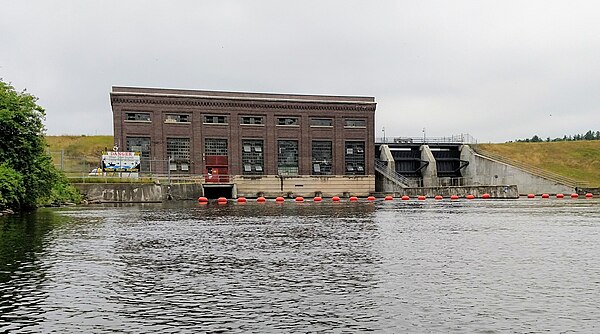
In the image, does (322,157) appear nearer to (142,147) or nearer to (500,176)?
(500,176)

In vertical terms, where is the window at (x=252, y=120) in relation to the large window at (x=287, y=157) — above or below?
above

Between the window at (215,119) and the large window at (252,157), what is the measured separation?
4.23m

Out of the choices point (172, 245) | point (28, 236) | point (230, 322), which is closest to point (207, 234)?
point (172, 245)

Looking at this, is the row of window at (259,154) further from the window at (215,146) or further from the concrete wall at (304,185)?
the concrete wall at (304,185)

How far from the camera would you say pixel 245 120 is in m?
89.7

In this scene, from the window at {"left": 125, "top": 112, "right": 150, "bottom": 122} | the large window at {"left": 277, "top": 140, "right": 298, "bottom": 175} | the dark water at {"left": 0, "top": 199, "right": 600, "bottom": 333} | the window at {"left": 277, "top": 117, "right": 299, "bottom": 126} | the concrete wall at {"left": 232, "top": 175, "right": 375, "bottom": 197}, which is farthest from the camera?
the window at {"left": 277, "top": 117, "right": 299, "bottom": 126}

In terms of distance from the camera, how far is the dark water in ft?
35.4

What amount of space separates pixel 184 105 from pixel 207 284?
74158mm

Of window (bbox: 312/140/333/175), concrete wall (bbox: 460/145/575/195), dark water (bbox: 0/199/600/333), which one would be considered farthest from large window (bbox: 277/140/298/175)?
dark water (bbox: 0/199/600/333)

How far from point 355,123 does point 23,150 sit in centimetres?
5814

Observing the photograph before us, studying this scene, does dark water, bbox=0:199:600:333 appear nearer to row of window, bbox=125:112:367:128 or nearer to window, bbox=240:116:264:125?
row of window, bbox=125:112:367:128

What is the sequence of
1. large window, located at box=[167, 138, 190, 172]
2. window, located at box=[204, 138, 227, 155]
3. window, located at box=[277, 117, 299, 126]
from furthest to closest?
window, located at box=[277, 117, 299, 126]
window, located at box=[204, 138, 227, 155]
large window, located at box=[167, 138, 190, 172]

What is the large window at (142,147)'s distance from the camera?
83000 mm

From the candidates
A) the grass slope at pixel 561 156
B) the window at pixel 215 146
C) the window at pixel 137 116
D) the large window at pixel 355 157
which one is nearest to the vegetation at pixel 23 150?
the window at pixel 137 116
